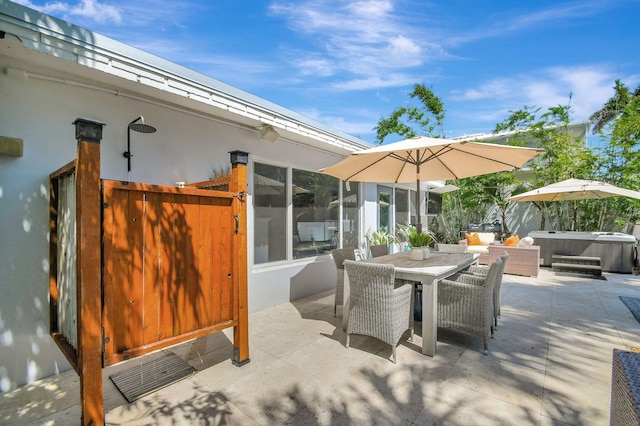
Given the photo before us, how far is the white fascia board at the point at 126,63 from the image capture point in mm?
2215

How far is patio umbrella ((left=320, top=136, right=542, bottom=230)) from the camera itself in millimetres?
3668

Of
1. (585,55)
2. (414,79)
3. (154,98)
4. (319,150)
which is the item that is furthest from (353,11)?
(414,79)

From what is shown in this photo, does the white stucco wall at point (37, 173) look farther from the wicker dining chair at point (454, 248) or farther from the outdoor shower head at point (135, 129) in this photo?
the wicker dining chair at point (454, 248)

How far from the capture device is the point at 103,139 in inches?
124

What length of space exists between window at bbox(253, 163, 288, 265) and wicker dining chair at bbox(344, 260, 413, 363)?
1955 mm

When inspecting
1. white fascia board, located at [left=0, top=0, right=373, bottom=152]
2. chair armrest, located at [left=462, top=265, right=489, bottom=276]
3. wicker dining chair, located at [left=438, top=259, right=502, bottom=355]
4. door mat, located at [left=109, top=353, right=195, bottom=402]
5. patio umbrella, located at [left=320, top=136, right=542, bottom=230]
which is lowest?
door mat, located at [left=109, top=353, right=195, bottom=402]

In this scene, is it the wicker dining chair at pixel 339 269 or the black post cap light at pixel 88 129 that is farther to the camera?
the wicker dining chair at pixel 339 269

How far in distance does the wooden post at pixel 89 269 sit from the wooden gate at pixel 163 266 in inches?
3.7

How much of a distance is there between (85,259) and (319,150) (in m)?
4.49

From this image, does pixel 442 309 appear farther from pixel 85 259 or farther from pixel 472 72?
pixel 472 72

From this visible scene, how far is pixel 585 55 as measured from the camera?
28.4 ft

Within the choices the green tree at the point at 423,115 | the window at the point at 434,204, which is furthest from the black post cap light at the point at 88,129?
the green tree at the point at 423,115

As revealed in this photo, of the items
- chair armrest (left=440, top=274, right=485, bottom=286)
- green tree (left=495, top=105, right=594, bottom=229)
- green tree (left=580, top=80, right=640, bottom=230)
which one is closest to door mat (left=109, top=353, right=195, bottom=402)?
chair armrest (left=440, top=274, right=485, bottom=286)

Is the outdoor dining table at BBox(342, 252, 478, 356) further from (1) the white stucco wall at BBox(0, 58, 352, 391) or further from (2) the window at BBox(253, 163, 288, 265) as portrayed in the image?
(1) the white stucco wall at BBox(0, 58, 352, 391)
